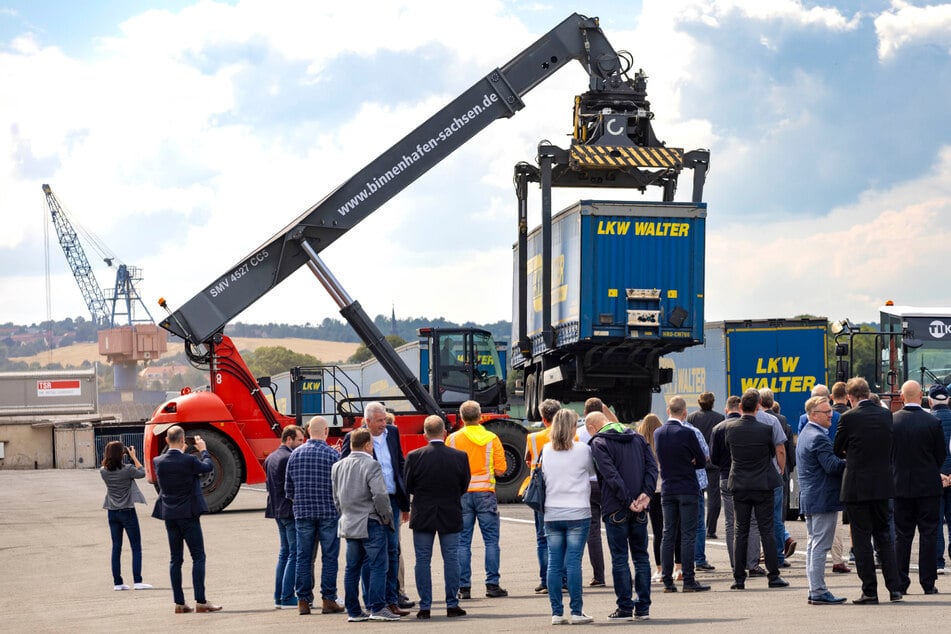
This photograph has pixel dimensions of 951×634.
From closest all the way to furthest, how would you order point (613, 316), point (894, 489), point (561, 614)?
point (561, 614)
point (894, 489)
point (613, 316)

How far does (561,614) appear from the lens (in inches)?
422

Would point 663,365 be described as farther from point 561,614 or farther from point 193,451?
point 561,614

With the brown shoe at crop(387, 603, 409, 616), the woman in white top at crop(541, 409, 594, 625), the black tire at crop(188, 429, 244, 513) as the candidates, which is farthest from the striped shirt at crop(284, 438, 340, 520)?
the black tire at crop(188, 429, 244, 513)

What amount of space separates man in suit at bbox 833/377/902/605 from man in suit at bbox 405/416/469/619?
10.4 feet

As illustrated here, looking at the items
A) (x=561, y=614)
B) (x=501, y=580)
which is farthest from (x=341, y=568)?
(x=561, y=614)

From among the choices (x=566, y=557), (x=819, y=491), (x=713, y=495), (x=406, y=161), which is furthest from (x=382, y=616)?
(x=406, y=161)

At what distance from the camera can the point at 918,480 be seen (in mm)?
11742

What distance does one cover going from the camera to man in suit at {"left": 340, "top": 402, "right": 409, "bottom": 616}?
11.8m

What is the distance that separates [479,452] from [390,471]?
3.78ft

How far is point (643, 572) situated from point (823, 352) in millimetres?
18156

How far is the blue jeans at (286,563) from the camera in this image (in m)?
12.4

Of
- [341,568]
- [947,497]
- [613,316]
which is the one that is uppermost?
[613,316]

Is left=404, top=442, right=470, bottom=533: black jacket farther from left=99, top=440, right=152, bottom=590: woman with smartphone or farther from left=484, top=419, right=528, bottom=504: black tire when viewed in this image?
left=484, top=419, right=528, bottom=504: black tire

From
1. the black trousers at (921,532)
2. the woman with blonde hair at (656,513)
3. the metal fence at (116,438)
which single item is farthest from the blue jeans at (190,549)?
the metal fence at (116,438)
